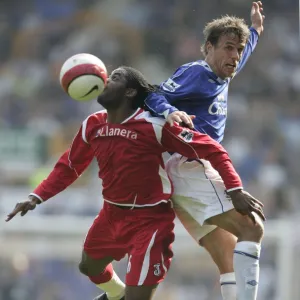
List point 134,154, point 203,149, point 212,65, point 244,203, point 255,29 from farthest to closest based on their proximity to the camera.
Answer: point 255,29
point 212,65
point 134,154
point 203,149
point 244,203

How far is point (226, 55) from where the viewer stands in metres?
5.89

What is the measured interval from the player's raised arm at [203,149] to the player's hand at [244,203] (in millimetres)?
41

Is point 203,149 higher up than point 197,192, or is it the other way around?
point 203,149

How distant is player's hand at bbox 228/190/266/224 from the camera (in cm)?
545

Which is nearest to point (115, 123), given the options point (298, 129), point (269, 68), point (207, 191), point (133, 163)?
point (133, 163)

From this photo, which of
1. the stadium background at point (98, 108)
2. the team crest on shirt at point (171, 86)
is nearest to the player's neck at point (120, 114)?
the team crest on shirt at point (171, 86)

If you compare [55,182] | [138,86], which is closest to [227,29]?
[138,86]

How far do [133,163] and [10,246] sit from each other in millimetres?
6934

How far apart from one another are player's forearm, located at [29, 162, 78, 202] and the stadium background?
499 cm

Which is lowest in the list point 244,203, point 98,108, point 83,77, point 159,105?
point 244,203

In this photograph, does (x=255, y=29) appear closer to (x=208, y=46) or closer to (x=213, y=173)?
(x=208, y=46)

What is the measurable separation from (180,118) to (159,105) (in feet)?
0.81

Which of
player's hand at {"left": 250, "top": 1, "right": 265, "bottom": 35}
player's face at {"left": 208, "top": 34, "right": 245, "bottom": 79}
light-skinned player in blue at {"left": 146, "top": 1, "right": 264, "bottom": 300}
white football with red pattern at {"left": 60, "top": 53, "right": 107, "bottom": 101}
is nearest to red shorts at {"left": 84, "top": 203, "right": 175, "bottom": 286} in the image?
light-skinned player in blue at {"left": 146, "top": 1, "right": 264, "bottom": 300}

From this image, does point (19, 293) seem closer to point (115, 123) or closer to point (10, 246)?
point (10, 246)
